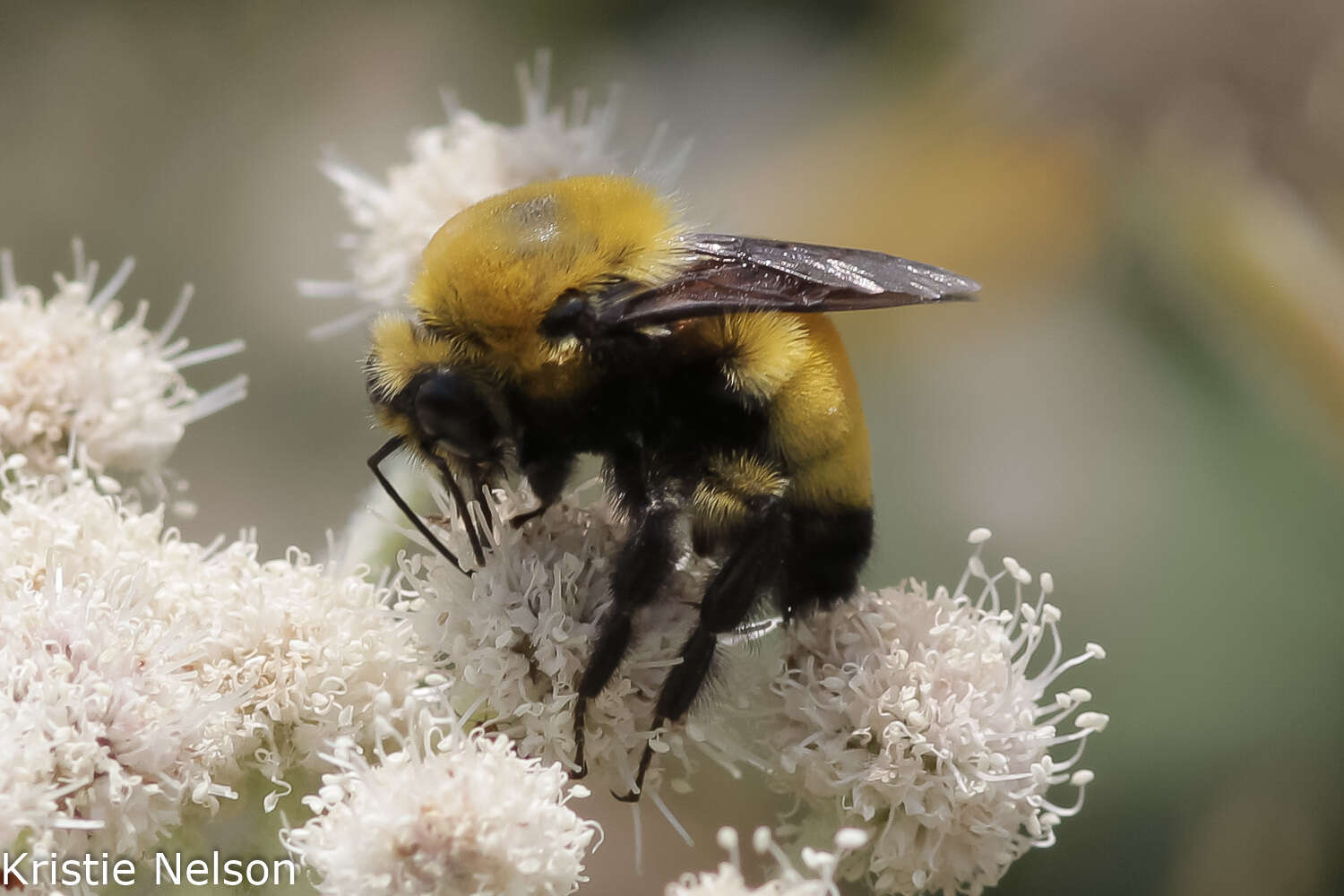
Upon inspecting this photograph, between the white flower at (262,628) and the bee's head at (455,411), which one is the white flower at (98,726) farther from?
the bee's head at (455,411)

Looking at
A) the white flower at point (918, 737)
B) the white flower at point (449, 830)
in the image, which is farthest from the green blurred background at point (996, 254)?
the white flower at point (449, 830)

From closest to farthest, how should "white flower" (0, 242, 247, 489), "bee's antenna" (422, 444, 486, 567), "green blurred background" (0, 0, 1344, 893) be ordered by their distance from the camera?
"bee's antenna" (422, 444, 486, 567)
"white flower" (0, 242, 247, 489)
"green blurred background" (0, 0, 1344, 893)

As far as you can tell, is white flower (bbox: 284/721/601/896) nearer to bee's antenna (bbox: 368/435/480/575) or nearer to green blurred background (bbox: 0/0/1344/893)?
bee's antenna (bbox: 368/435/480/575)

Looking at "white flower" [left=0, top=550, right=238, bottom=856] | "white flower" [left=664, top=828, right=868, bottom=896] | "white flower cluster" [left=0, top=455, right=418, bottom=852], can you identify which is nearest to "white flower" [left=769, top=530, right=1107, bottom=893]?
"white flower" [left=664, top=828, right=868, bottom=896]

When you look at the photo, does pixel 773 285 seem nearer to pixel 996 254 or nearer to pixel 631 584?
pixel 631 584

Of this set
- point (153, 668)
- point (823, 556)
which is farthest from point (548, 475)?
point (153, 668)

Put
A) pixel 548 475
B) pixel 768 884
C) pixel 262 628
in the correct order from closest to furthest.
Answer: pixel 768 884 → pixel 548 475 → pixel 262 628

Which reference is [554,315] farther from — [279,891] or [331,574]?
[279,891]
